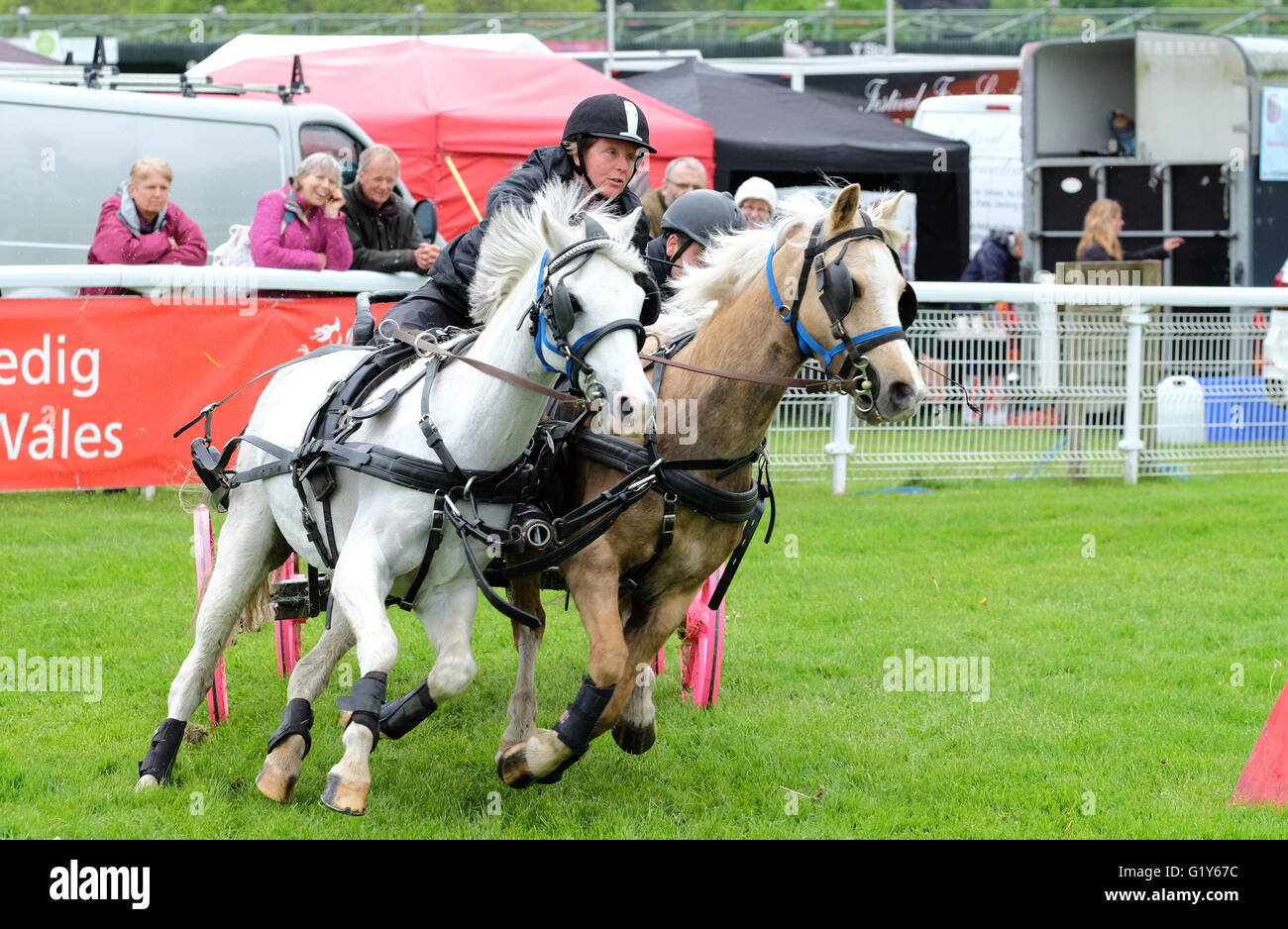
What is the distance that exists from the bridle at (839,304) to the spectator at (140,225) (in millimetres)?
5936

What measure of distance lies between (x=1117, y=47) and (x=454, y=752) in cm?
1312

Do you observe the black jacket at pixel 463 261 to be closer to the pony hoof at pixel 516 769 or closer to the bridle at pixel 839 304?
the bridle at pixel 839 304

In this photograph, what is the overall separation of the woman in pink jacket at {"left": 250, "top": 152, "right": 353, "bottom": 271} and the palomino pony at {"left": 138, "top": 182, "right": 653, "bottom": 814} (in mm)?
4834

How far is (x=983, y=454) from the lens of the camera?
11328 millimetres

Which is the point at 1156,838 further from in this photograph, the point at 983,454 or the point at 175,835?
the point at 983,454

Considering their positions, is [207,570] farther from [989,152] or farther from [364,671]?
[989,152]

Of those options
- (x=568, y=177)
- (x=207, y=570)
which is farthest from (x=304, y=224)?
(x=568, y=177)

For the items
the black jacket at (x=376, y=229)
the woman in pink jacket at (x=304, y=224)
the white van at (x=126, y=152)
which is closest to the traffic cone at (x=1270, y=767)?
the black jacket at (x=376, y=229)

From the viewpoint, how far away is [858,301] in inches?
178

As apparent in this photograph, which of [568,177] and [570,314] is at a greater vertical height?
[568,177]

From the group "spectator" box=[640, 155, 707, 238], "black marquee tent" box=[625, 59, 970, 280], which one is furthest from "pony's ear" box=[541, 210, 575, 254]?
"black marquee tent" box=[625, 59, 970, 280]

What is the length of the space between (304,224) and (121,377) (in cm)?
165

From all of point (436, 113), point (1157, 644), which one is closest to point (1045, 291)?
point (1157, 644)

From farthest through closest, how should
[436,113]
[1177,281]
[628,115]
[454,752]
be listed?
[1177,281]
[436,113]
[454,752]
[628,115]
